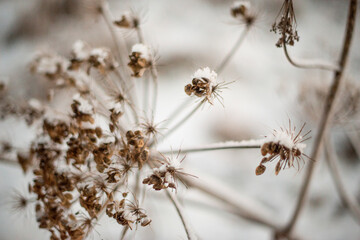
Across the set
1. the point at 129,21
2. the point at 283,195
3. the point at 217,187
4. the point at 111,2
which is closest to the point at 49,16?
the point at 111,2

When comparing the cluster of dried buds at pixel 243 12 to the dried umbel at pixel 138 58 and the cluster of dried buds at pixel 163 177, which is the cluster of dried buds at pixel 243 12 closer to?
the dried umbel at pixel 138 58

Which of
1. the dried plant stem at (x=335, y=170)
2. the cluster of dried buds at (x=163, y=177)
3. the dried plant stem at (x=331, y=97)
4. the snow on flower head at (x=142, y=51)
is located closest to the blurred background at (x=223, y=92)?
the dried plant stem at (x=335, y=170)

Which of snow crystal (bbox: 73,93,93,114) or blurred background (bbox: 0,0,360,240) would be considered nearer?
snow crystal (bbox: 73,93,93,114)

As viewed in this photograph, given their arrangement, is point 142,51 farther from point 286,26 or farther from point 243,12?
point 243,12

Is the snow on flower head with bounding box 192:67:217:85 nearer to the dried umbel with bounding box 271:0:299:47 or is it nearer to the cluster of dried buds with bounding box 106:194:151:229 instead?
the dried umbel with bounding box 271:0:299:47

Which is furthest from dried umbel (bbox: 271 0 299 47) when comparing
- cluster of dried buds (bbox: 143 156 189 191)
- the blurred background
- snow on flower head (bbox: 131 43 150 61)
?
the blurred background

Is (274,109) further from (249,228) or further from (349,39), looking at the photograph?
(349,39)
